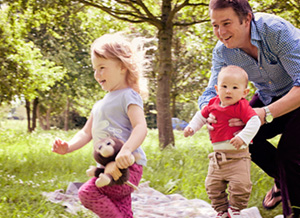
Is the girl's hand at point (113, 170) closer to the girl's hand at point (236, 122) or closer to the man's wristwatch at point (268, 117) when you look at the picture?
the girl's hand at point (236, 122)

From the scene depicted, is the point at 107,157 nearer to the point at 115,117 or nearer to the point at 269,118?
the point at 115,117

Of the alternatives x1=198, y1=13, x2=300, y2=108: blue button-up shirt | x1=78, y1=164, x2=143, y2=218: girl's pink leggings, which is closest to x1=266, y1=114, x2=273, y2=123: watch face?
x1=198, y1=13, x2=300, y2=108: blue button-up shirt

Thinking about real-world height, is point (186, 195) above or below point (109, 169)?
below

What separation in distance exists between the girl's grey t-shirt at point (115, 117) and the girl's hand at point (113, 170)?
0.25 meters

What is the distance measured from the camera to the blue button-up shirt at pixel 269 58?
272 cm

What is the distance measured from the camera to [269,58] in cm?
289

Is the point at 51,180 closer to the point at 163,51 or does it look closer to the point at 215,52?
the point at 215,52

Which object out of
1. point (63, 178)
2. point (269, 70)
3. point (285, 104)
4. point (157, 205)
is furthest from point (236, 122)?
point (63, 178)

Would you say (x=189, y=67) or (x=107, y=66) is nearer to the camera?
(x=107, y=66)

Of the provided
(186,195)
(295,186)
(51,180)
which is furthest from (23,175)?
(295,186)

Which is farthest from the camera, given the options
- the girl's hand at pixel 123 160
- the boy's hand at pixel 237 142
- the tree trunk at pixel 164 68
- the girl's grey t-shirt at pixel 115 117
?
the tree trunk at pixel 164 68

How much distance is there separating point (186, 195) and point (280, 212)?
1.19 m

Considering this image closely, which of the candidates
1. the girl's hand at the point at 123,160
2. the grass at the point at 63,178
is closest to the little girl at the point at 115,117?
the girl's hand at the point at 123,160

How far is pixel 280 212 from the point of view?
12.7 ft
